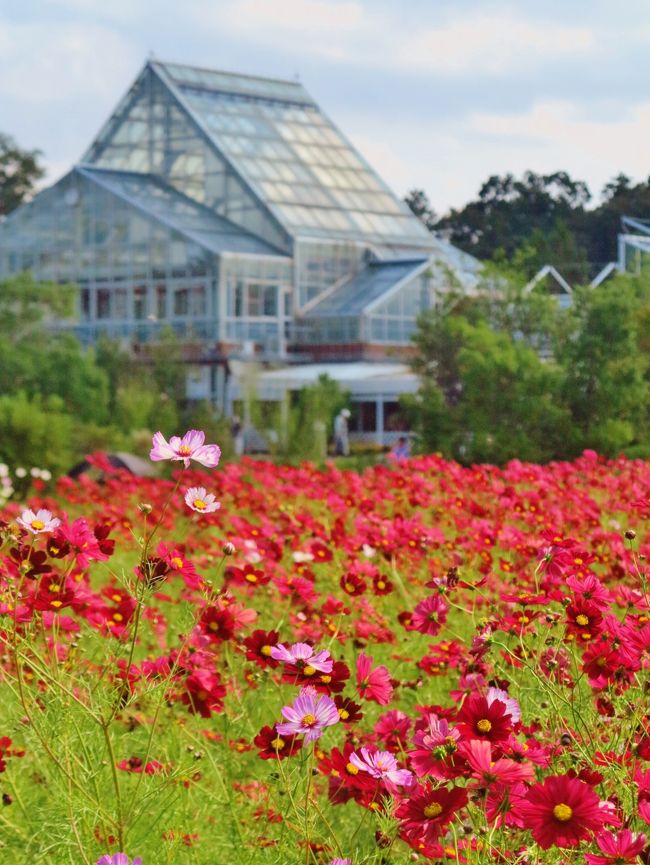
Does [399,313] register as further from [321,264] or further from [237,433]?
[237,433]

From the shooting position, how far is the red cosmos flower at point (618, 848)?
1781 millimetres

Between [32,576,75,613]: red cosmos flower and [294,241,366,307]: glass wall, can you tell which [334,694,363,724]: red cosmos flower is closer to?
[32,576,75,613]: red cosmos flower

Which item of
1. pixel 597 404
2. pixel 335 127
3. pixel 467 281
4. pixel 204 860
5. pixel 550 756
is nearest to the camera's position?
pixel 550 756

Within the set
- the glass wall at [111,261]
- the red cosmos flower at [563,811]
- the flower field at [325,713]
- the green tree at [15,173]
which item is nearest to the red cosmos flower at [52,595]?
the flower field at [325,713]

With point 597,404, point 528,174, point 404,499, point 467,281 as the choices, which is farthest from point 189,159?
point 404,499

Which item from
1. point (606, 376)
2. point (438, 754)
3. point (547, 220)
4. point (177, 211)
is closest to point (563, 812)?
point (438, 754)

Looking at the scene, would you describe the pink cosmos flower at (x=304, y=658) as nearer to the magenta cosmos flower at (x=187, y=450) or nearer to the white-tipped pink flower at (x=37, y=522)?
the magenta cosmos flower at (x=187, y=450)

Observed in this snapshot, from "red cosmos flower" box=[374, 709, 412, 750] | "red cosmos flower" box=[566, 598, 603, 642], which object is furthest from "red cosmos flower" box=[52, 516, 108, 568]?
"red cosmos flower" box=[566, 598, 603, 642]

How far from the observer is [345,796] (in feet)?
8.28

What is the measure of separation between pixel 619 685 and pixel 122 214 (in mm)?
29359

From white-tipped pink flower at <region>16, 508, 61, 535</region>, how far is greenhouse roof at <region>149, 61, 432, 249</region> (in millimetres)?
28755

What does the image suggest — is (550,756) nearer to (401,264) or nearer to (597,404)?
(597,404)

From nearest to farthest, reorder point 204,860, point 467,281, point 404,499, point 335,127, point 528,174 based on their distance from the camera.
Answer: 1. point 204,860
2. point 404,499
3. point 467,281
4. point 335,127
5. point 528,174

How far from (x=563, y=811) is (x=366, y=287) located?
29.7 metres
